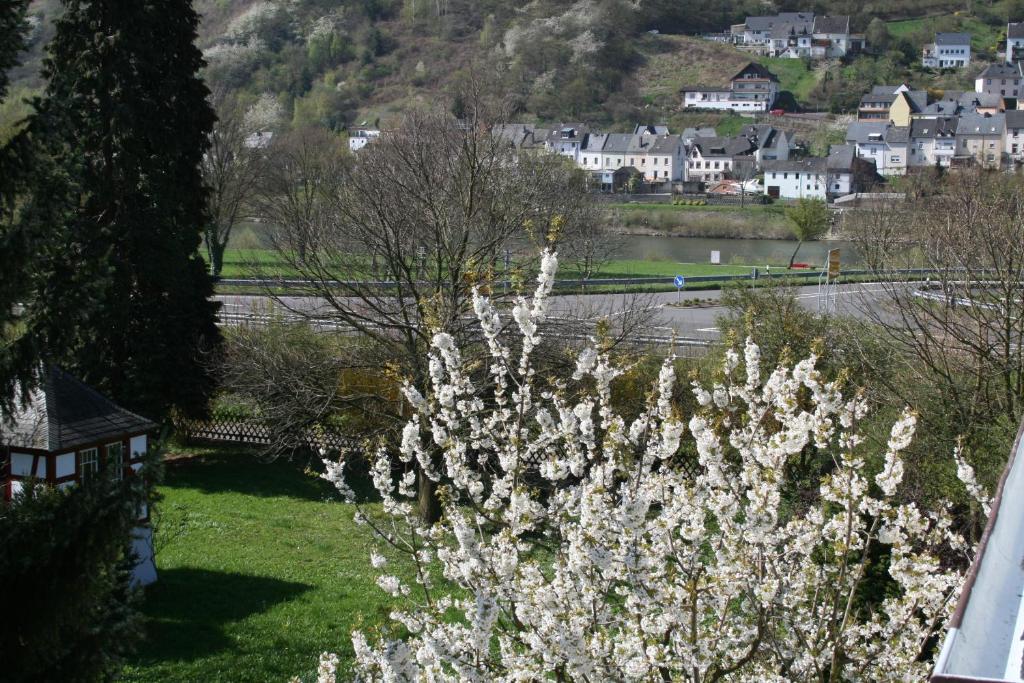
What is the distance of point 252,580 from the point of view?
40.4ft

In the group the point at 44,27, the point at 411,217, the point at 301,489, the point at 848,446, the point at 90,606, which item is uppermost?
the point at 44,27

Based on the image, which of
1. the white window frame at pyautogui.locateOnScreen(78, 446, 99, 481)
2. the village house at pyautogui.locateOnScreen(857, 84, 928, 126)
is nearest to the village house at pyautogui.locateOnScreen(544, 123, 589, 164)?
the village house at pyautogui.locateOnScreen(857, 84, 928, 126)

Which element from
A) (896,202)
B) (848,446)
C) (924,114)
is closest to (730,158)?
(924,114)

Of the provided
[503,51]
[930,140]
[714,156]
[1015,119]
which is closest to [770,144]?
[714,156]

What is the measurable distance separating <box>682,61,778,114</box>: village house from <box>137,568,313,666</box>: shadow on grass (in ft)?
398

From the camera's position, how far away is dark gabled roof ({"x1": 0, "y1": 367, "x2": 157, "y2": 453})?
451 inches

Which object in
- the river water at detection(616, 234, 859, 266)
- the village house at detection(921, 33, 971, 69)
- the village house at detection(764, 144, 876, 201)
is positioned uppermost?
the village house at detection(921, 33, 971, 69)

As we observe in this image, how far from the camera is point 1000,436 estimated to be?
1045 cm

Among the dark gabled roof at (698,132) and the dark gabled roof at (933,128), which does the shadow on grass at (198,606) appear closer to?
the dark gabled roof at (698,132)

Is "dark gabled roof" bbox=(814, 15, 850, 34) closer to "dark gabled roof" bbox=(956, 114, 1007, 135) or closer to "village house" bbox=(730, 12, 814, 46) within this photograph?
"village house" bbox=(730, 12, 814, 46)

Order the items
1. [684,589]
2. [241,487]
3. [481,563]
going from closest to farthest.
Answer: [684,589] < [481,563] < [241,487]

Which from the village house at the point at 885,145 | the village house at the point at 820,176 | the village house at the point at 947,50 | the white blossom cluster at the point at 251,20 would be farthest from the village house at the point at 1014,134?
the white blossom cluster at the point at 251,20

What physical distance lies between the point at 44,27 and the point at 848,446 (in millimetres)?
103635

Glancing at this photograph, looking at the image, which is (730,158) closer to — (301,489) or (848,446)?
(301,489)
